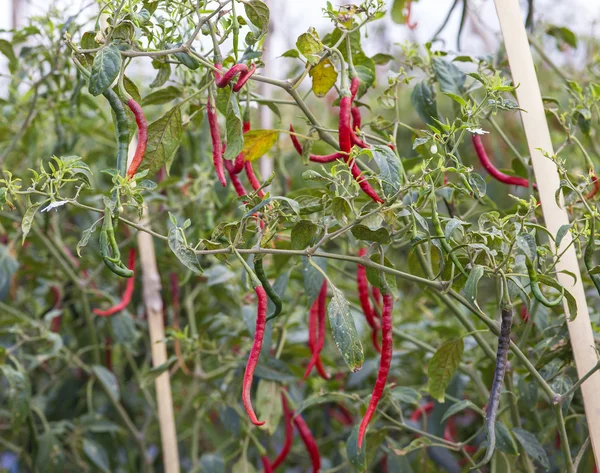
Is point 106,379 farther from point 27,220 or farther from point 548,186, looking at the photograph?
point 548,186

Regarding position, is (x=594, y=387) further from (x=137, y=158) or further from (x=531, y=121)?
(x=137, y=158)

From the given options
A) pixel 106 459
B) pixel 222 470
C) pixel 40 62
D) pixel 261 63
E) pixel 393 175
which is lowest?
pixel 222 470

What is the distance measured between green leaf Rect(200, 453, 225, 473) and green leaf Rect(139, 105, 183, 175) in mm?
643

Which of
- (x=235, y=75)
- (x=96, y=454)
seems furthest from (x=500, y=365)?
(x=96, y=454)

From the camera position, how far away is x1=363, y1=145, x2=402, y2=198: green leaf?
725mm

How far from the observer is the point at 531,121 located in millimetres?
921

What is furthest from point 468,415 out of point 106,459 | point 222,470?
point 106,459

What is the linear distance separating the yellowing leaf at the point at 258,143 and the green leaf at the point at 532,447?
0.51m

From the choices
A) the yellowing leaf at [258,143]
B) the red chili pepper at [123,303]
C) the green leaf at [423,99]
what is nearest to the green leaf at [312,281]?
the yellowing leaf at [258,143]

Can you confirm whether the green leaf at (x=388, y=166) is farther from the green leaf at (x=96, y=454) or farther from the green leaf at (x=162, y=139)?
the green leaf at (x=96, y=454)

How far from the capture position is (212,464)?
1261 millimetres

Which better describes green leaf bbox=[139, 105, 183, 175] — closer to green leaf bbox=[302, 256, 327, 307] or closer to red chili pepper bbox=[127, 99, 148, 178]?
red chili pepper bbox=[127, 99, 148, 178]

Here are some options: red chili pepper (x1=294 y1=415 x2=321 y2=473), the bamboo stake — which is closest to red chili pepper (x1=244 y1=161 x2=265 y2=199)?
the bamboo stake

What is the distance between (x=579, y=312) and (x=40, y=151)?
127 centimetres
